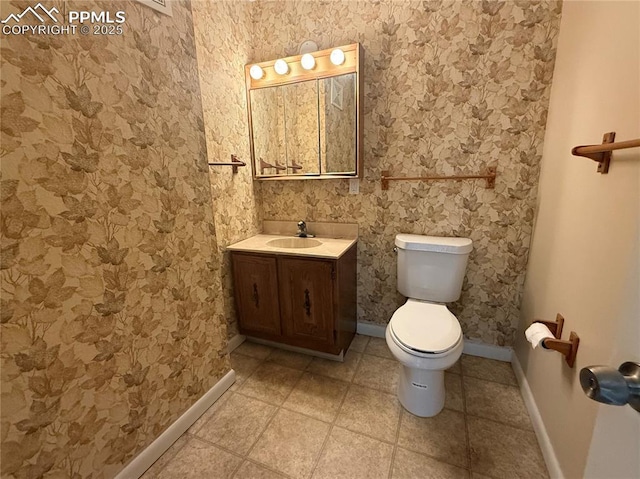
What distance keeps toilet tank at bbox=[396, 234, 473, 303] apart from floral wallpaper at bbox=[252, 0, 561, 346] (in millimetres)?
193

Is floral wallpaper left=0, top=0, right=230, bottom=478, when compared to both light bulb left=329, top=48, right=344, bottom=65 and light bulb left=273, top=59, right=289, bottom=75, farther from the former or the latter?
light bulb left=329, top=48, right=344, bottom=65

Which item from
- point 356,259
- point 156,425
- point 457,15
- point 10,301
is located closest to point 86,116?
point 10,301

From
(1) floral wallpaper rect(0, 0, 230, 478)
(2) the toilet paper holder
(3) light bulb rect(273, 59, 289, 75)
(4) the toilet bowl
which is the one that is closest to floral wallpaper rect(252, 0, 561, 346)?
(3) light bulb rect(273, 59, 289, 75)

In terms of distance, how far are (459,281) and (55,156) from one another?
1.97m

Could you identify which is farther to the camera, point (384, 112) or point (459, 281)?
point (384, 112)

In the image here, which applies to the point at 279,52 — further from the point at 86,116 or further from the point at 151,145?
the point at 86,116

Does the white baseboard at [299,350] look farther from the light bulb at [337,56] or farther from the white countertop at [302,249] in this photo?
the light bulb at [337,56]

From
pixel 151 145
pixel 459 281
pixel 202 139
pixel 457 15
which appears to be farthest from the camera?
pixel 459 281

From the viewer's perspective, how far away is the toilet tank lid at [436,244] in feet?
5.46

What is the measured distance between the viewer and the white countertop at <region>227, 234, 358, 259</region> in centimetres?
173

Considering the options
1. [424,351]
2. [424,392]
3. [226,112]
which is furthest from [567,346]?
[226,112]

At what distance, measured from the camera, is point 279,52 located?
6.63 feet

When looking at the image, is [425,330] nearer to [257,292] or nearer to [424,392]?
[424,392]

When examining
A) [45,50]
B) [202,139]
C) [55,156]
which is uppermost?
[45,50]
